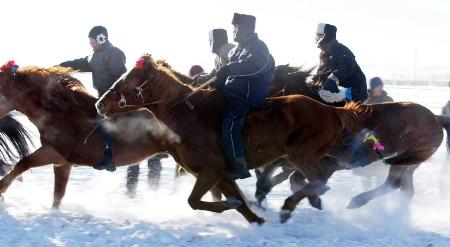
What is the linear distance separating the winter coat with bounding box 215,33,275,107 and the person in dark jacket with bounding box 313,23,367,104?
143 cm

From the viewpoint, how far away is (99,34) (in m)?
8.60

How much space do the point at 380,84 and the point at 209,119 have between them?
5646 millimetres

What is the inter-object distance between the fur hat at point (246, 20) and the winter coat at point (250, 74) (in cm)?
10

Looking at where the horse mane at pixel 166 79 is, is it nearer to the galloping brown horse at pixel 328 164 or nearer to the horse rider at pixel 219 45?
the galloping brown horse at pixel 328 164

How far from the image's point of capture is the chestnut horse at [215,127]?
22.2 ft

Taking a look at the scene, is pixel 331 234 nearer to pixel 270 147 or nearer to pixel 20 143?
pixel 270 147

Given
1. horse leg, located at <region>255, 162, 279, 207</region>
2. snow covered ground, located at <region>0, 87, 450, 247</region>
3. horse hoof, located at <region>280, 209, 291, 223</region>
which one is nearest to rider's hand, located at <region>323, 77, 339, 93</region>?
horse leg, located at <region>255, 162, 279, 207</region>

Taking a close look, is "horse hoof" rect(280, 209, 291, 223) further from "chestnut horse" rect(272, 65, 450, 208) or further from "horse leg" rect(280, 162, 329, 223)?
"chestnut horse" rect(272, 65, 450, 208)

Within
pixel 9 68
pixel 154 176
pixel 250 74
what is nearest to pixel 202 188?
pixel 250 74

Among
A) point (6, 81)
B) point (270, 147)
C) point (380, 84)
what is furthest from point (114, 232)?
point (380, 84)

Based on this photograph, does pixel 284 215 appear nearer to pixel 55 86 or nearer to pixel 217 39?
pixel 55 86

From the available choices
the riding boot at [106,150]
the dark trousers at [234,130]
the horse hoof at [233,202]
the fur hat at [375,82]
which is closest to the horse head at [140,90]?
the dark trousers at [234,130]

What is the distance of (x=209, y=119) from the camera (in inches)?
275

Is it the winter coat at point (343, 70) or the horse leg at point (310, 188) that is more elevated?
the winter coat at point (343, 70)
